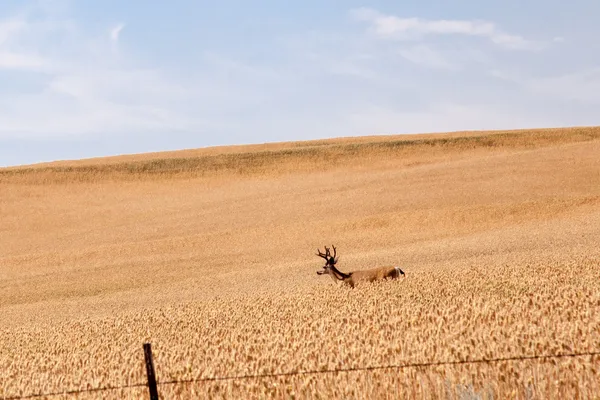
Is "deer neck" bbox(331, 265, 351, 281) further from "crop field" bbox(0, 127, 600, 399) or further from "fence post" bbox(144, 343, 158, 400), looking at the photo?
"fence post" bbox(144, 343, 158, 400)

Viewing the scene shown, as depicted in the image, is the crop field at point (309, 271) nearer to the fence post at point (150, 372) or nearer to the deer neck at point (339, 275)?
the deer neck at point (339, 275)

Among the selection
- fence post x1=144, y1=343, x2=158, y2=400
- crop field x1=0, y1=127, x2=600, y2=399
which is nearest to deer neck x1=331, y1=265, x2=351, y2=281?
crop field x1=0, y1=127, x2=600, y2=399

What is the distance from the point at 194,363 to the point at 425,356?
2.70m

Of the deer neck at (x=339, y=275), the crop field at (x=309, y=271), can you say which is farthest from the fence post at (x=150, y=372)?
the deer neck at (x=339, y=275)

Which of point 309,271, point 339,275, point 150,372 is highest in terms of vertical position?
point 150,372

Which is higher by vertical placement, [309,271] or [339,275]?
[339,275]

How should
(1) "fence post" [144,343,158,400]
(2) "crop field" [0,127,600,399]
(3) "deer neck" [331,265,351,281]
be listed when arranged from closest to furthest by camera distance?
1. (1) "fence post" [144,343,158,400]
2. (2) "crop field" [0,127,600,399]
3. (3) "deer neck" [331,265,351,281]

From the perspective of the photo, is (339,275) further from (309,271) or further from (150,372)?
(150,372)

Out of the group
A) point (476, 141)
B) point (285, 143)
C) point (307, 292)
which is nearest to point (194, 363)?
point (307, 292)

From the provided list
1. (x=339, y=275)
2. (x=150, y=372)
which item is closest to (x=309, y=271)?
(x=339, y=275)

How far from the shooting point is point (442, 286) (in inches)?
615

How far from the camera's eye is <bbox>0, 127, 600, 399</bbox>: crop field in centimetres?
794

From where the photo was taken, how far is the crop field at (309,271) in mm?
7941

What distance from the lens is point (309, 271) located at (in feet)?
87.8
